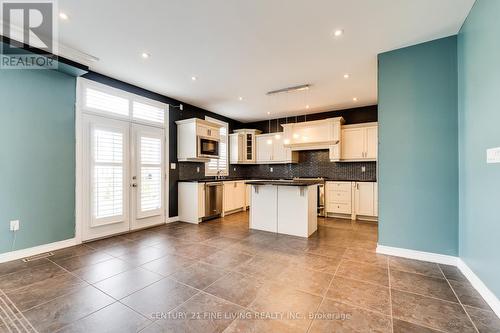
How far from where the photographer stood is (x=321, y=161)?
6227mm

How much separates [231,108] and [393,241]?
4.59 m

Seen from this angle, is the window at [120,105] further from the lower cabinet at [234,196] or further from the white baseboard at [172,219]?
the lower cabinet at [234,196]

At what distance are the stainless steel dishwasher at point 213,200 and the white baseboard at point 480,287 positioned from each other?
4230mm

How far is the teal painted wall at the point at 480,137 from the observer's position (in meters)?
1.86

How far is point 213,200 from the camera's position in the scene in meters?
5.20

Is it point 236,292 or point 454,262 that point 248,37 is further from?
point 454,262

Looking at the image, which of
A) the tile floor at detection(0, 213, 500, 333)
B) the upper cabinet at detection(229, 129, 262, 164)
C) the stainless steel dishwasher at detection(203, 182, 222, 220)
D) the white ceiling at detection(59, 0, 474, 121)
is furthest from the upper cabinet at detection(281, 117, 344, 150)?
the tile floor at detection(0, 213, 500, 333)

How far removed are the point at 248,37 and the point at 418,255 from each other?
11.7 feet

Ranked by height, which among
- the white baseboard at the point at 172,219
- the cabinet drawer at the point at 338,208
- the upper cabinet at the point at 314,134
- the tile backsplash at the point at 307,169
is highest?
the upper cabinet at the point at 314,134

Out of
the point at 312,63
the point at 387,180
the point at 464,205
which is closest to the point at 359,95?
the point at 312,63

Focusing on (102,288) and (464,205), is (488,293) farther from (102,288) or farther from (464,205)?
(102,288)

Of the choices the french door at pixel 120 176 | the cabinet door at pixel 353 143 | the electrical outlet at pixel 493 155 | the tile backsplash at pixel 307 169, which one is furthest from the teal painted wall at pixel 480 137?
the french door at pixel 120 176

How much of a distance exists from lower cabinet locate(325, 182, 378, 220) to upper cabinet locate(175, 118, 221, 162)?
3176mm

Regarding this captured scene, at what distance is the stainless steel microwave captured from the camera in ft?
16.6
